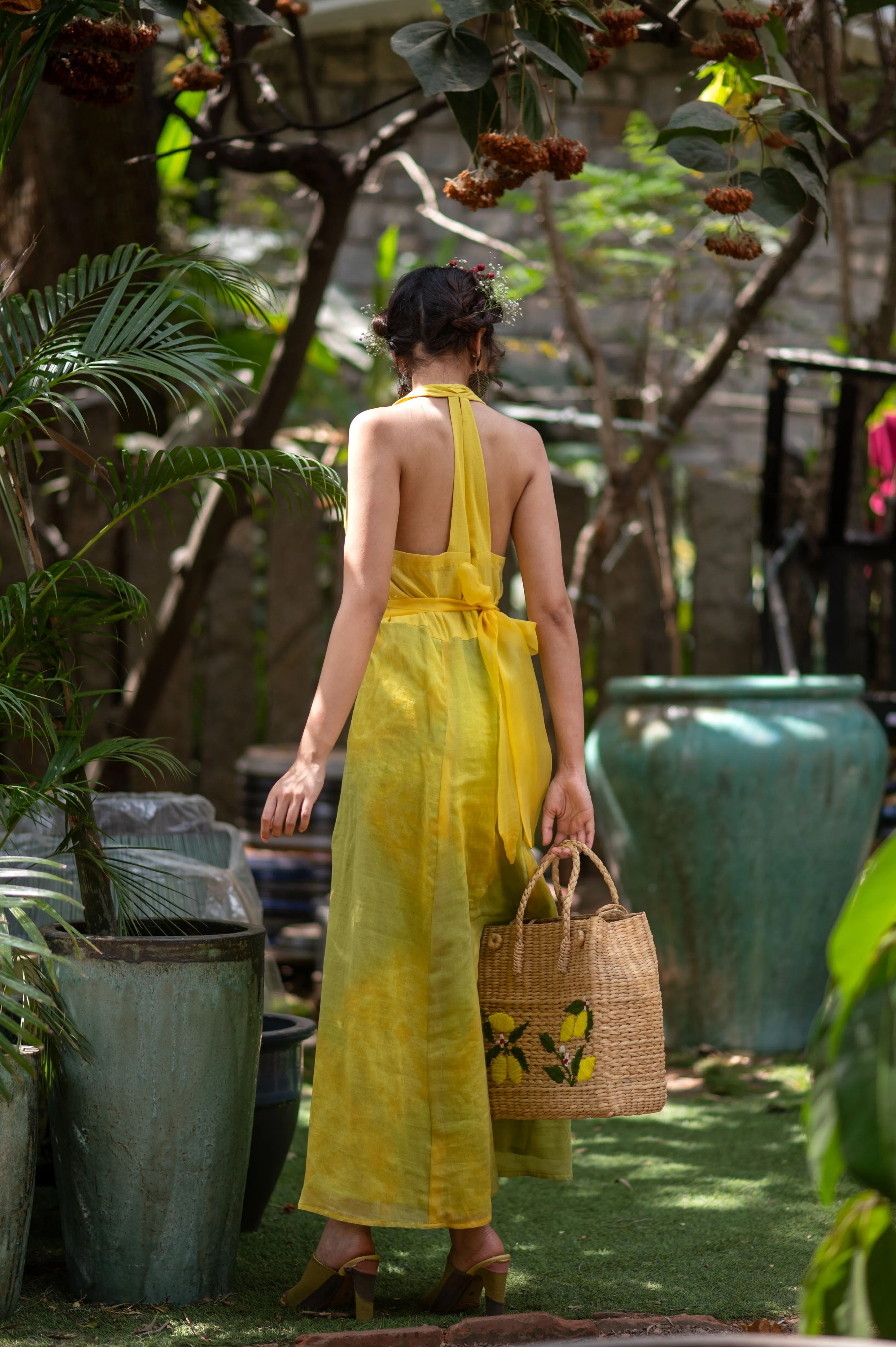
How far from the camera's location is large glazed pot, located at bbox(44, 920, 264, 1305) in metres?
2.37

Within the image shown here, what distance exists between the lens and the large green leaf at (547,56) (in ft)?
8.61

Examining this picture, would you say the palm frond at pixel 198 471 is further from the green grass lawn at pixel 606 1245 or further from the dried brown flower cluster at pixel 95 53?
the green grass lawn at pixel 606 1245

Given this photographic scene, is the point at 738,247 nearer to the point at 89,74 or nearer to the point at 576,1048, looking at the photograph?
the point at 89,74

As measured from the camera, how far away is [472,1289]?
8.14 feet

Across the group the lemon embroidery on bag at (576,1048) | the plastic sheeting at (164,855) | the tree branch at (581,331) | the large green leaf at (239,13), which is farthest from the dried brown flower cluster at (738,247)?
the tree branch at (581,331)

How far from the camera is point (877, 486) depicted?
21.3ft

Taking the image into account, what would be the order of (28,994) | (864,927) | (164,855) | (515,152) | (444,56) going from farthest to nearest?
(164,855) → (515,152) → (444,56) → (28,994) → (864,927)

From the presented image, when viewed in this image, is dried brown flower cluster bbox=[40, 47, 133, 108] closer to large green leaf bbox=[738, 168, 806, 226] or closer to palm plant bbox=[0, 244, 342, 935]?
palm plant bbox=[0, 244, 342, 935]

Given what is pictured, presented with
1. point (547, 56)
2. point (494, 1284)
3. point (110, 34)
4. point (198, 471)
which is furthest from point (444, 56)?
point (494, 1284)

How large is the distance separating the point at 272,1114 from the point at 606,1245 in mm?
704

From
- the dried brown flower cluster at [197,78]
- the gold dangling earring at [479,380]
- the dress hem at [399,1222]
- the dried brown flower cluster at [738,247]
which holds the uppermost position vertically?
the dried brown flower cluster at [197,78]

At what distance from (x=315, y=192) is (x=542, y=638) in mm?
2230

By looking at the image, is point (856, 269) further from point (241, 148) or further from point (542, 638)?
point (542, 638)

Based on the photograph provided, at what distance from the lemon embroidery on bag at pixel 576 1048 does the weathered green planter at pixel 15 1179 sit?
0.87 metres
